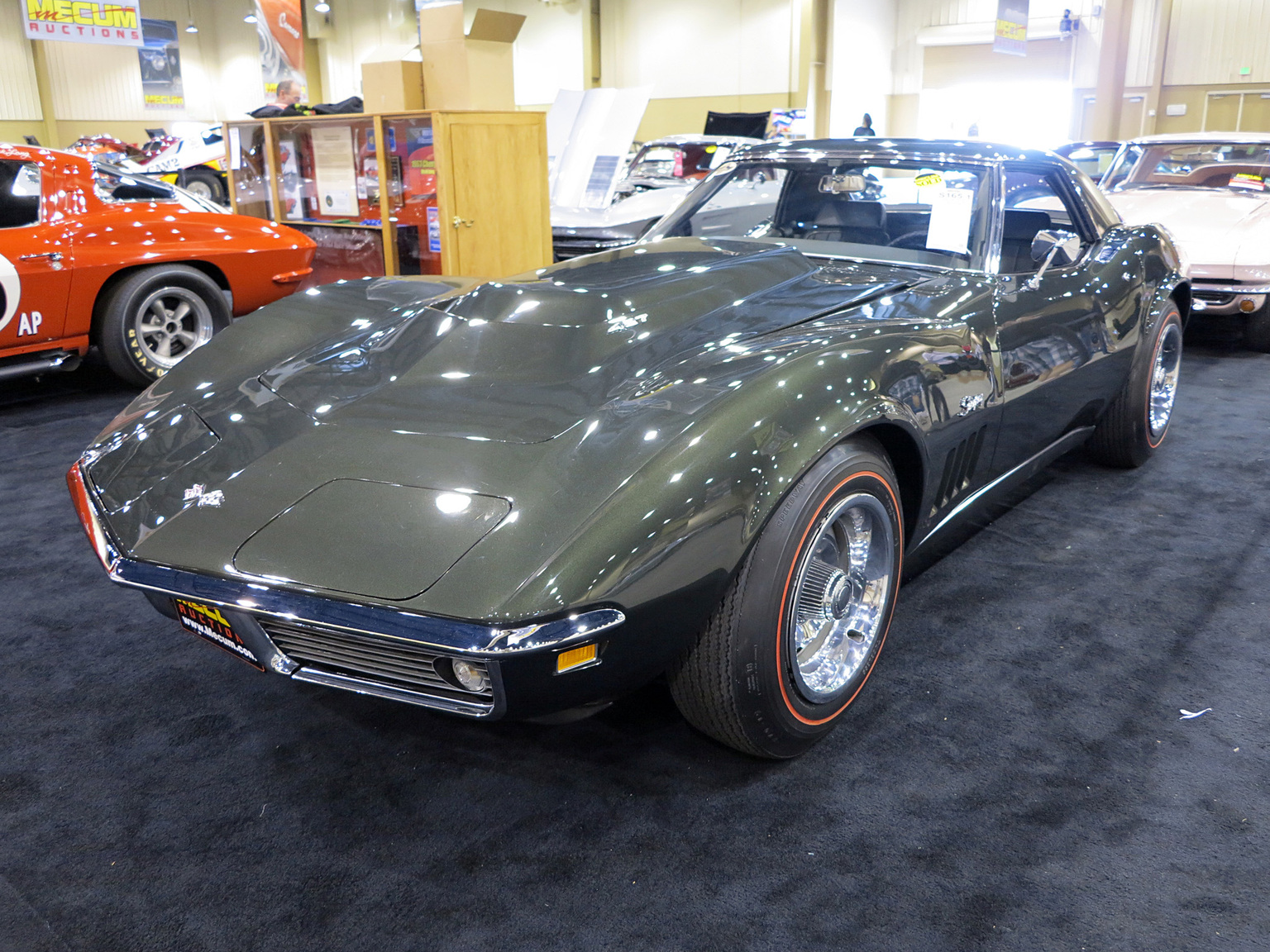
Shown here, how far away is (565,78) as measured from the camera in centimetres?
2208

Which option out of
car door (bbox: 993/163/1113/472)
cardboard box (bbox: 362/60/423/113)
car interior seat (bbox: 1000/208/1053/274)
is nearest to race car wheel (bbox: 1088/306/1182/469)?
car door (bbox: 993/163/1113/472)

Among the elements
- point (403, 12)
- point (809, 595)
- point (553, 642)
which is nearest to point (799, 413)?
point (809, 595)

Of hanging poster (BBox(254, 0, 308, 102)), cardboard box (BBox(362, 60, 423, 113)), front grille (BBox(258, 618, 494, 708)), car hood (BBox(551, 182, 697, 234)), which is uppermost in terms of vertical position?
hanging poster (BBox(254, 0, 308, 102))

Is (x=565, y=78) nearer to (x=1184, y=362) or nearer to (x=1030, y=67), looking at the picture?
(x=1030, y=67)

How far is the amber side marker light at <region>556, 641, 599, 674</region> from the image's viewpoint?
1.62m

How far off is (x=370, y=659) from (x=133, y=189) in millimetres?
4772

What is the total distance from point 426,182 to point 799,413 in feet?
16.0

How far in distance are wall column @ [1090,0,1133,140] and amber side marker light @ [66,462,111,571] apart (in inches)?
810

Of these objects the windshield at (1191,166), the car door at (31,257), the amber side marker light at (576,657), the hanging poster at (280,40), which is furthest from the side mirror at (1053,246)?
the hanging poster at (280,40)

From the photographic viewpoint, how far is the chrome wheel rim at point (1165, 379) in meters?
3.93

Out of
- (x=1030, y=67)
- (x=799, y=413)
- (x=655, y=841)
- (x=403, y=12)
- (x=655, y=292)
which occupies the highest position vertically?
(x=403, y=12)

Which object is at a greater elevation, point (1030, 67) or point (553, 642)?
point (1030, 67)

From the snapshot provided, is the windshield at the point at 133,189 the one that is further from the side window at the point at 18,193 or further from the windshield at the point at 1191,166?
the windshield at the point at 1191,166

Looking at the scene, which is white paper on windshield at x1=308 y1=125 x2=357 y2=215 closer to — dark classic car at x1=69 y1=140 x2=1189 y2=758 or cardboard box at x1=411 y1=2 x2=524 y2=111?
cardboard box at x1=411 y1=2 x2=524 y2=111
